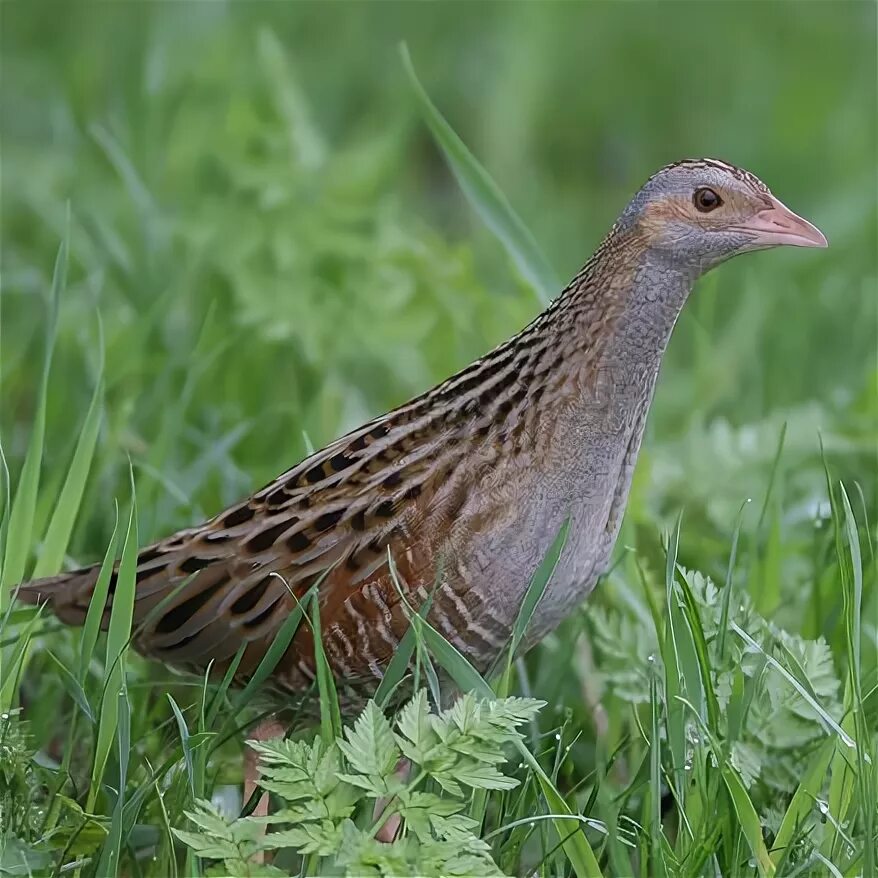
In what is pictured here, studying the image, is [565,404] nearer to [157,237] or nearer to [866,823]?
[866,823]

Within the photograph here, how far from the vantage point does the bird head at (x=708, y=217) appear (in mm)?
2514

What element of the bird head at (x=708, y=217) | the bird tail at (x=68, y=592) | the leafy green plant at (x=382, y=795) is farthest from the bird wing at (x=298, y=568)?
the bird head at (x=708, y=217)

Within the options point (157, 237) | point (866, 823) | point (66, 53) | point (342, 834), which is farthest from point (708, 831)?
point (66, 53)

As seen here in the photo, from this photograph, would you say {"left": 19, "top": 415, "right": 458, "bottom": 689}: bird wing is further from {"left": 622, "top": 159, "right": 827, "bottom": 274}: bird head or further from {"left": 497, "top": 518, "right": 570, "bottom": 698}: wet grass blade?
{"left": 622, "top": 159, "right": 827, "bottom": 274}: bird head

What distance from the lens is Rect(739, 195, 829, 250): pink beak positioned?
252 cm

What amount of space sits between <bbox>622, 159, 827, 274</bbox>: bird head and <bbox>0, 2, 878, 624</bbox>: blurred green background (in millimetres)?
948

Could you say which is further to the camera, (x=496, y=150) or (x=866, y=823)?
(x=496, y=150)

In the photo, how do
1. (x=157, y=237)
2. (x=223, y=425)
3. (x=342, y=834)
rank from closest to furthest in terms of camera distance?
(x=342, y=834), (x=223, y=425), (x=157, y=237)

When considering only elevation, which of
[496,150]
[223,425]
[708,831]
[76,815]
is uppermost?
[496,150]

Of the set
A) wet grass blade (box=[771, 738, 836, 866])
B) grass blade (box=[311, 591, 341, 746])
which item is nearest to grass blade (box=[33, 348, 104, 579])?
grass blade (box=[311, 591, 341, 746])

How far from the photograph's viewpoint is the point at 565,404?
2.52 m

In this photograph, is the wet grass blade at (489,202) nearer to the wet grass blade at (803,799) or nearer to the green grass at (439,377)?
the green grass at (439,377)

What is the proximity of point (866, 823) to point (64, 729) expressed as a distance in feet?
4.99

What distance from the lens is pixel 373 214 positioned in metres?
4.11
